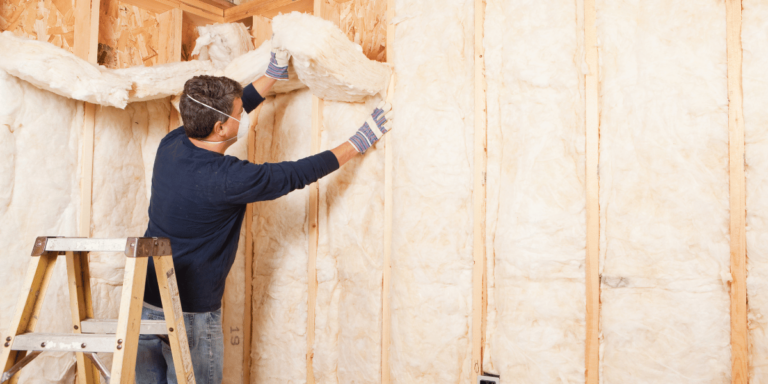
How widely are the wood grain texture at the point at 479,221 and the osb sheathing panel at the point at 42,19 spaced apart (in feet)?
7.68

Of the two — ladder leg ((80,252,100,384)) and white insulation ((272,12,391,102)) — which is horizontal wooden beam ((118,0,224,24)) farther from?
ladder leg ((80,252,100,384))

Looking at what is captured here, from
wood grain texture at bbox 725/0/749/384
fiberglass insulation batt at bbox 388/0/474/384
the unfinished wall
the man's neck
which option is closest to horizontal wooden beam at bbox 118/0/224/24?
the unfinished wall

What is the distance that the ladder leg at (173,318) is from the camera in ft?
4.98

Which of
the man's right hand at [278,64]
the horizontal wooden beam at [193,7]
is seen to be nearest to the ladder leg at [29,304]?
the man's right hand at [278,64]

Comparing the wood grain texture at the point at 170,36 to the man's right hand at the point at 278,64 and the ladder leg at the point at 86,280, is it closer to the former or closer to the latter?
the man's right hand at the point at 278,64

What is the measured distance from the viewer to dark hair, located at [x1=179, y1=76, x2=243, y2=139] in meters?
1.86

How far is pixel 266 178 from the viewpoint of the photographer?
1.81 metres

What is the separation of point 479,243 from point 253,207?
4.90ft

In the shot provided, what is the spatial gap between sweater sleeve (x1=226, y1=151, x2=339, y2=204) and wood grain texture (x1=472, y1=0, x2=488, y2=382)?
0.71 m

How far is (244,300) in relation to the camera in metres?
2.79

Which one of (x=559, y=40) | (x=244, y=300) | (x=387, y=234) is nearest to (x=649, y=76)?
(x=559, y=40)

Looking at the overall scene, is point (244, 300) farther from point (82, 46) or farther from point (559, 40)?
point (559, 40)

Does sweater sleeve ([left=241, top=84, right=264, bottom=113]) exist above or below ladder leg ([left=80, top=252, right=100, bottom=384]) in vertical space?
above

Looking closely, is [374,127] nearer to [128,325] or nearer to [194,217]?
[194,217]
